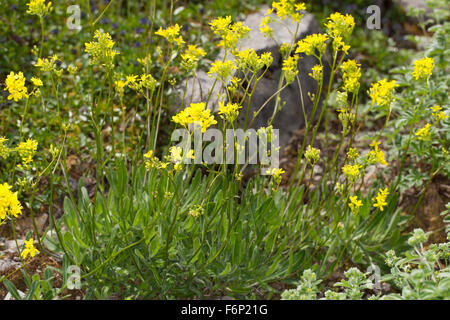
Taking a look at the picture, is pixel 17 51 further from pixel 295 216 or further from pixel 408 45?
pixel 408 45

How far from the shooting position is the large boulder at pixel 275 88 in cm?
330

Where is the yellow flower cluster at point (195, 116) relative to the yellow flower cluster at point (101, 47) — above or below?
below

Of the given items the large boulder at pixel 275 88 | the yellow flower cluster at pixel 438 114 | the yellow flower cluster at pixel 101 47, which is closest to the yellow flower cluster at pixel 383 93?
the yellow flower cluster at pixel 438 114

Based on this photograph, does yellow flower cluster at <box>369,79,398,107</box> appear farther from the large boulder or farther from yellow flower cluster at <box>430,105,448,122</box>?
the large boulder

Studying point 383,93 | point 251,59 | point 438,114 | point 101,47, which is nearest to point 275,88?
point 438,114

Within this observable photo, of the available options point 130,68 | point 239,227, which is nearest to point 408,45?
point 130,68

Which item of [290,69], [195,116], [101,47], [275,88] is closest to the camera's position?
[195,116]

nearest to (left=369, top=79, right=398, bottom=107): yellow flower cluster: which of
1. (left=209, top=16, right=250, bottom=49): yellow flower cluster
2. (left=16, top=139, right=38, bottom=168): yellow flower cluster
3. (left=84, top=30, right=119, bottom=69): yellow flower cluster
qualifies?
(left=209, top=16, right=250, bottom=49): yellow flower cluster

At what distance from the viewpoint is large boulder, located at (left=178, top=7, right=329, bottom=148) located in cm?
330

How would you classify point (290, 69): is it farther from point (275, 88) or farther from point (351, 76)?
point (275, 88)

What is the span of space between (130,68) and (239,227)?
6.17 ft

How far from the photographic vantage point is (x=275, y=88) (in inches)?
142

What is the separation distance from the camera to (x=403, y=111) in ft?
10.7

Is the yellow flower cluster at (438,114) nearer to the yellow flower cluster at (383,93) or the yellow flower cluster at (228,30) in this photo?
the yellow flower cluster at (383,93)
